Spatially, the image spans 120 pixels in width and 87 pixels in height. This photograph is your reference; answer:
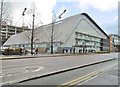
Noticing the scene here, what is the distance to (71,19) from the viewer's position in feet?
331

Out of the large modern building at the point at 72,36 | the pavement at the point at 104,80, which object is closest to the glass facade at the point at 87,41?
the large modern building at the point at 72,36

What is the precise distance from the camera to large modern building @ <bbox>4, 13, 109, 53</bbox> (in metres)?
87.0

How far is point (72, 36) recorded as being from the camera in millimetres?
91188

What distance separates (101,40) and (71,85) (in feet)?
371

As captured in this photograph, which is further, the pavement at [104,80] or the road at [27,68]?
the road at [27,68]

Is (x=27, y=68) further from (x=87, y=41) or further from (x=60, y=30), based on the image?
(x=87, y=41)

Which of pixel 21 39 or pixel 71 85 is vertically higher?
pixel 21 39

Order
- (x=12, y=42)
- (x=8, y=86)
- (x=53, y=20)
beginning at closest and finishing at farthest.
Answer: (x=8, y=86), (x=53, y=20), (x=12, y=42)

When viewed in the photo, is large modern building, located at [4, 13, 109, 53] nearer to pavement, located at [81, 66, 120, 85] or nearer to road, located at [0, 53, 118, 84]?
road, located at [0, 53, 118, 84]

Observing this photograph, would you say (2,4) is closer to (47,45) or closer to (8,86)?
(8,86)

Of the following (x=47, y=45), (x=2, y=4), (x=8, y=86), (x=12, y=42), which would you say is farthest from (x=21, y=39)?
(x=8, y=86)

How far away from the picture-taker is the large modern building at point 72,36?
8700 centimetres

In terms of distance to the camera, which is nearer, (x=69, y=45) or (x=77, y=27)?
(x=69, y=45)

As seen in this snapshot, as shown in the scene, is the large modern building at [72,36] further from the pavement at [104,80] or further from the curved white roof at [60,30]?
the pavement at [104,80]
